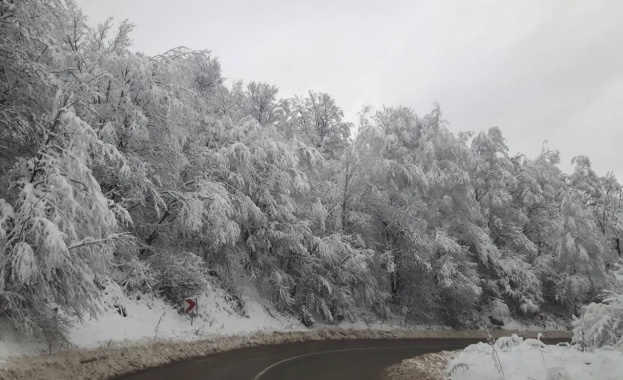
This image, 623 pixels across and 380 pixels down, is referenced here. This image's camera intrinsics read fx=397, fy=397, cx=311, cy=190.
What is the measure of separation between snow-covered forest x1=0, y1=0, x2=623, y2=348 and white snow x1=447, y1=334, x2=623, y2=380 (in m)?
8.85

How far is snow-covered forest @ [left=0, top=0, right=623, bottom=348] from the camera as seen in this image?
28.1 ft

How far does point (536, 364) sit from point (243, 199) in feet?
43.0

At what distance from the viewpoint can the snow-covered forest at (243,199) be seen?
8562 mm

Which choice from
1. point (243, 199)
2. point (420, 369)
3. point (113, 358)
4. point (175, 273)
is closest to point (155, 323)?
point (175, 273)

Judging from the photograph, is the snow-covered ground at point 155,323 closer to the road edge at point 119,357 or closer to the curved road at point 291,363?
the road edge at point 119,357

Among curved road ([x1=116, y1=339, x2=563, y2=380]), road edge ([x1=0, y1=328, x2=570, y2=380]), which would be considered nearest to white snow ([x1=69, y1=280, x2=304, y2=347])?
road edge ([x1=0, y1=328, x2=570, y2=380])

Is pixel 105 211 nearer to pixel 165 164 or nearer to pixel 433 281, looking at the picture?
pixel 165 164

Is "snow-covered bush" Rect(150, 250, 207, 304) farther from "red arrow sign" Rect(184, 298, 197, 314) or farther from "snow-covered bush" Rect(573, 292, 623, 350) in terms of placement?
"snow-covered bush" Rect(573, 292, 623, 350)

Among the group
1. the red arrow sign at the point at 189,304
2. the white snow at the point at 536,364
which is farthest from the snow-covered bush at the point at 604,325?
the red arrow sign at the point at 189,304

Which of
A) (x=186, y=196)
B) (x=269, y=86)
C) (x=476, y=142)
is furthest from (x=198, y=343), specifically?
(x=476, y=142)

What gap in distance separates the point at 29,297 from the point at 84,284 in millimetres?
1115

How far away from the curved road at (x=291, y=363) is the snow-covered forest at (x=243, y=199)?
107 inches

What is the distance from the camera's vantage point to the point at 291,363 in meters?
11.8

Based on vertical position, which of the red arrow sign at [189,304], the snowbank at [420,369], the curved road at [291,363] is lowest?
the curved road at [291,363]
